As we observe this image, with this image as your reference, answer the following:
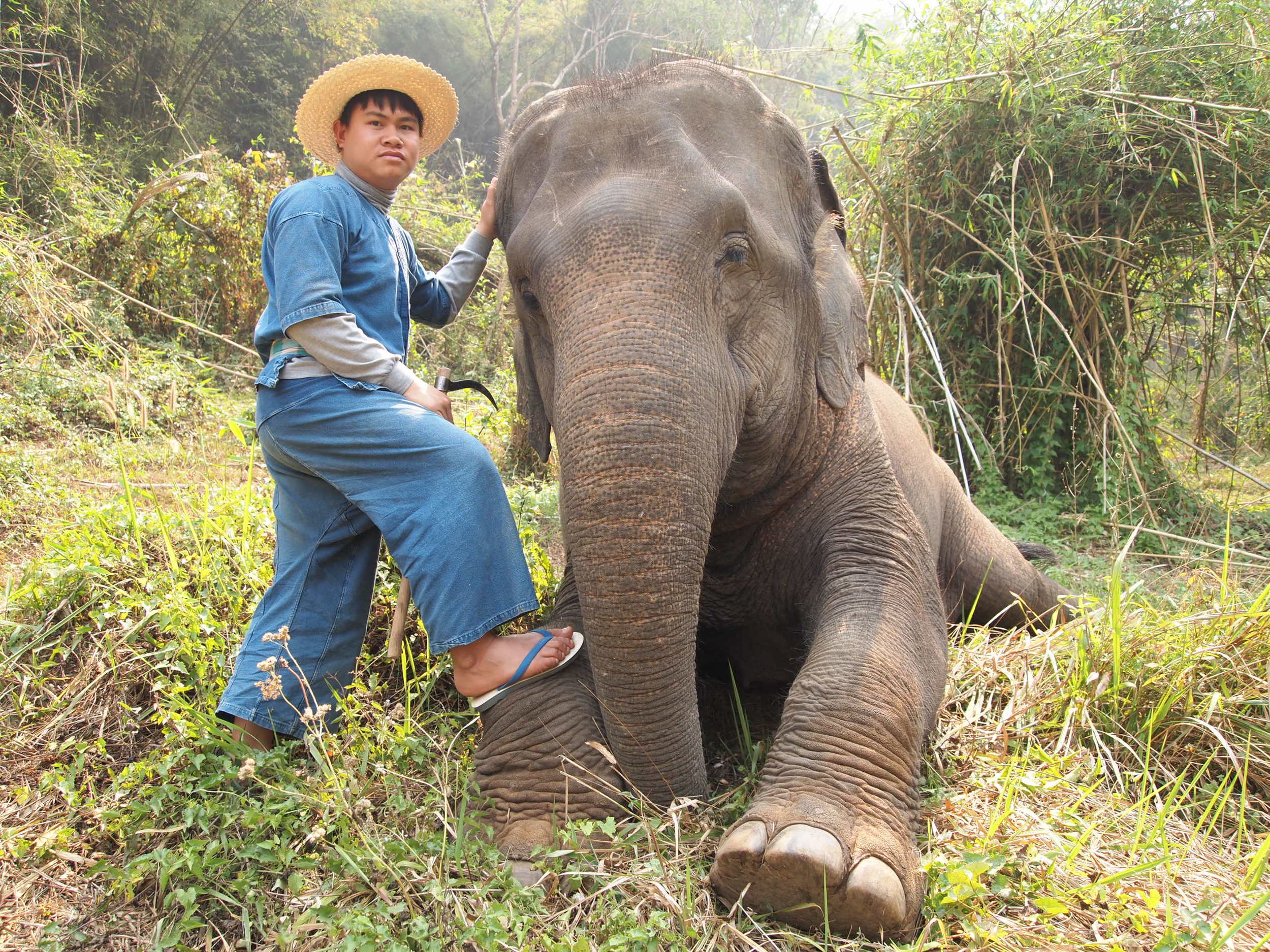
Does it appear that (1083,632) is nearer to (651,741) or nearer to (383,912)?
(651,741)

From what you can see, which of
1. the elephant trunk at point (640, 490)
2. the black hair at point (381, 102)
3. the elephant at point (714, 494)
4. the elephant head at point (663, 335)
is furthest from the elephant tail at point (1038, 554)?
the black hair at point (381, 102)

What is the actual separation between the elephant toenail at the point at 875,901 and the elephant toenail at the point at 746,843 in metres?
0.18

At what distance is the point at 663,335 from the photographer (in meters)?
1.96

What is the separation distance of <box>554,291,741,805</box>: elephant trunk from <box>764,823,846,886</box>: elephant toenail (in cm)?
33

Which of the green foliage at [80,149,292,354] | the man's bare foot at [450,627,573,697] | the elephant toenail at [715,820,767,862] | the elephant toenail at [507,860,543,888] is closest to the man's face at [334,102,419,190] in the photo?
the man's bare foot at [450,627,573,697]

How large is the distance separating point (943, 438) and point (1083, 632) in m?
3.68

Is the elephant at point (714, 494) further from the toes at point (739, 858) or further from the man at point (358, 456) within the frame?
the man at point (358, 456)

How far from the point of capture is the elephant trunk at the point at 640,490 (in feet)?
6.15

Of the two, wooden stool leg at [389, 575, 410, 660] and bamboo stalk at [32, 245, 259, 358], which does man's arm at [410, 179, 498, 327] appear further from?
wooden stool leg at [389, 575, 410, 660]

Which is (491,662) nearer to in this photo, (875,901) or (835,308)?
(875,901)

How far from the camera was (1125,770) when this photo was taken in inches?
101

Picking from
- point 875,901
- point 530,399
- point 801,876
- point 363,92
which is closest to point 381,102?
point 363,92

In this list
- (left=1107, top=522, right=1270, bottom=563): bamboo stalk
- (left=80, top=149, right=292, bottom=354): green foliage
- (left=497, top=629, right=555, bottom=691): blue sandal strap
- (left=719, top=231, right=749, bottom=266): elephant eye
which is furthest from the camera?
(left=80, top=149, right=292, bottom=354): green foliage

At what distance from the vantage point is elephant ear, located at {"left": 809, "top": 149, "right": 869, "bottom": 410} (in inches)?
105
